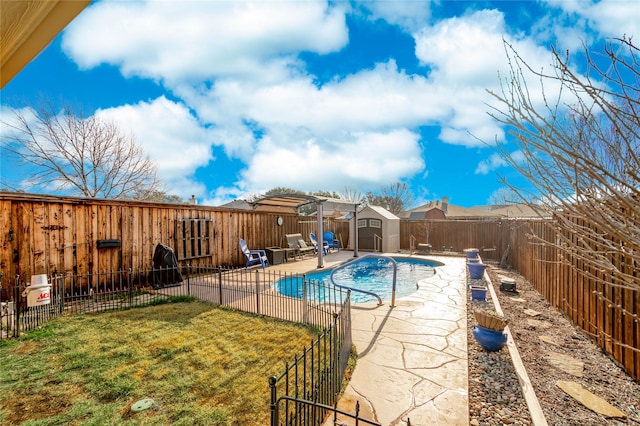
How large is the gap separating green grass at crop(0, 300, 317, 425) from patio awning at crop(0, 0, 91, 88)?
2.85m

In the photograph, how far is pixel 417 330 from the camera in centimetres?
445

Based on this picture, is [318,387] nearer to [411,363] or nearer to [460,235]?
[411,363]

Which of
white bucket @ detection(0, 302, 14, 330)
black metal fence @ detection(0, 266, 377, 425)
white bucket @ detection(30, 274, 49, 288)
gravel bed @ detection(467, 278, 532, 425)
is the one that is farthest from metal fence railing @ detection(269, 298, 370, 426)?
white bucket @ detection(30, 274, 49, 288)

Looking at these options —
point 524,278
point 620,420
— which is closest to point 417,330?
point 620,420

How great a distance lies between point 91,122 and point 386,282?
603 inches

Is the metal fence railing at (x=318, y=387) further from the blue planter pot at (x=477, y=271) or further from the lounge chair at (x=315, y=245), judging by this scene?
the lounge chair at (x=315, y=245)

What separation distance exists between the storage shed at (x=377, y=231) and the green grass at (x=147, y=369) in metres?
10.7

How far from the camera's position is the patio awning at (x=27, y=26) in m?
0.71

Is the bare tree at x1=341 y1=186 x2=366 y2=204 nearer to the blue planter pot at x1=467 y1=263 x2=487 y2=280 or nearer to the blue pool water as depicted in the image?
the blue pool water

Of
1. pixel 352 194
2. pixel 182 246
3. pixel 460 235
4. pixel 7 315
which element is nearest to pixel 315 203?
pixel 182 246

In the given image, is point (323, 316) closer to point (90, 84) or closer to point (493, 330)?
point (493, 330)

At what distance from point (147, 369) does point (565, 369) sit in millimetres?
5104

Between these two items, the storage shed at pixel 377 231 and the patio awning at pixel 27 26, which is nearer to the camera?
the patio awning at pixel 27 26

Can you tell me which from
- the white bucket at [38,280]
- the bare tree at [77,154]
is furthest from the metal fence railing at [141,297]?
the bare tree at [77,154]
